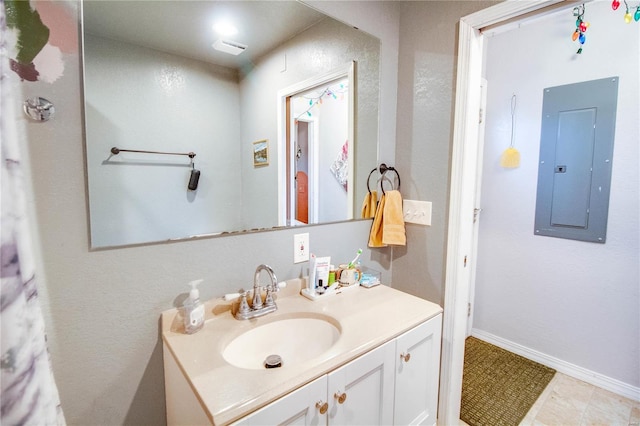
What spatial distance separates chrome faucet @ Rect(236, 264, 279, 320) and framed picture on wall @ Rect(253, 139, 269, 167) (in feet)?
1.45

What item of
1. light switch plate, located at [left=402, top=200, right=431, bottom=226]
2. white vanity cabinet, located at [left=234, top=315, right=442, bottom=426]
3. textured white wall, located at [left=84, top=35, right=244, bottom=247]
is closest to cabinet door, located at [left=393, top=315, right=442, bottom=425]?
white vanity cabinet, located at [left=234, top=315, right=442, bottom=426]

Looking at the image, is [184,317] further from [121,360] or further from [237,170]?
[237,170]

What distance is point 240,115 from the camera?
1.17 m

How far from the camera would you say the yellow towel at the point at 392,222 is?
156 cm

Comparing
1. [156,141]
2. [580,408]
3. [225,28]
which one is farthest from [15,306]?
[580,408]

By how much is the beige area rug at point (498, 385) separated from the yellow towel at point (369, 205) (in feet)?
4.16

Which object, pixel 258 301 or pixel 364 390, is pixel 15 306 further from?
pixel 364 390

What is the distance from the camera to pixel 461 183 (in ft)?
4.55

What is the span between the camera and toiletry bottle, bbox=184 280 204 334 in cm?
96

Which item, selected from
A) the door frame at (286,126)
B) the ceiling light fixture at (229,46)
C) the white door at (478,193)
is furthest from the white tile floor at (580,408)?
the ceiling light fixture at (229,46)

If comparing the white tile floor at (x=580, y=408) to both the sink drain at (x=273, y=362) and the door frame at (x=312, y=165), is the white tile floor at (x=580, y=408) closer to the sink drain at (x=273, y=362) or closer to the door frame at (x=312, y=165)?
the sink drain at (x=273, y=362)

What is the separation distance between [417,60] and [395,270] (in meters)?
1.15

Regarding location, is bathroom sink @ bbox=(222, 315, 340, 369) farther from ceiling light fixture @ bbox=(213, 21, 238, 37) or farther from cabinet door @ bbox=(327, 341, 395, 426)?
ceiling light fixture @ bbox=(213, 21, 238, 37)

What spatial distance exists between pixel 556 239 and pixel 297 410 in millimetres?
2130
